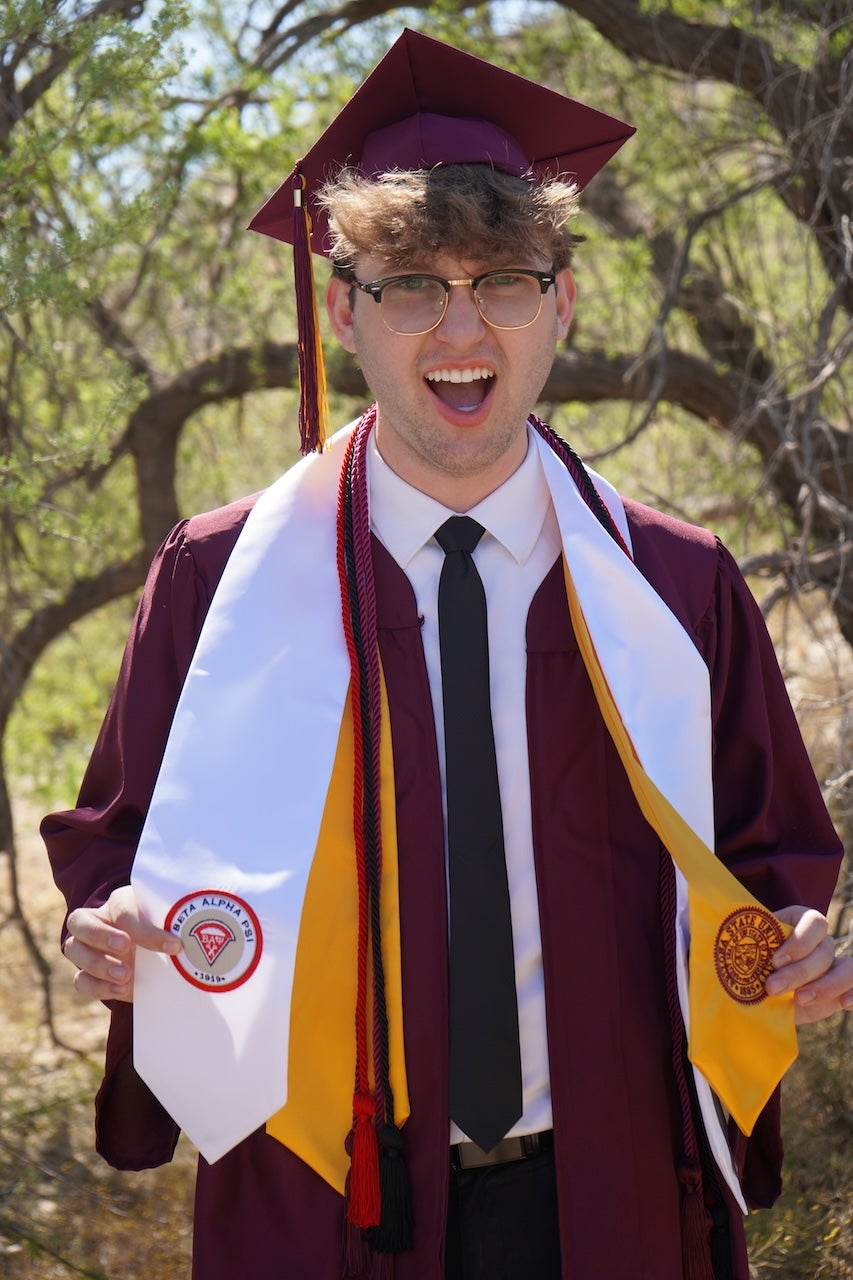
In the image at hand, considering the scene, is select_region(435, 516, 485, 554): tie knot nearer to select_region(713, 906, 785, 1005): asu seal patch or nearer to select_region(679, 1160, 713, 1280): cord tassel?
select_region(713, 906, 785, 1005): asu seal patch

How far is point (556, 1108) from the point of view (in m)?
1.88

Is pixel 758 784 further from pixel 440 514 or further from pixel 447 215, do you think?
pixel 447 215

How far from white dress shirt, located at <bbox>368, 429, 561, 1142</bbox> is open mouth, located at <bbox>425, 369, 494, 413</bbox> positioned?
145 millimetres

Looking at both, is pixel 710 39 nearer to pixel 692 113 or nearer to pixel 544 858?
pixel 692 113

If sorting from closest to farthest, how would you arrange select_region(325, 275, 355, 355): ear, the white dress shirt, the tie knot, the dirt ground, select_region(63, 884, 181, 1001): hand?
1. select_region(63, 884, 181, 1001): hand
2. the white dress shirt
3. the tie knot
4. select_region(325, 275, 355, 355): ear
5. the dirt ground

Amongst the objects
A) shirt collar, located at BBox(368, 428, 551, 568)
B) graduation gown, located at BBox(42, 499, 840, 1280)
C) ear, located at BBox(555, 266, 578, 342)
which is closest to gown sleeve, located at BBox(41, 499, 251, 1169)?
graduation gown, located at BBox(42, 499, 840, 1280)

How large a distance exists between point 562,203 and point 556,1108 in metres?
1.36

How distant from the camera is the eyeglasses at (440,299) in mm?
2012

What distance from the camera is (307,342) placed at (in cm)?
229

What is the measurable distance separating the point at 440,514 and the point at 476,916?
2.00 feet

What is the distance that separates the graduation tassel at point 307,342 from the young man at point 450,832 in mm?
81

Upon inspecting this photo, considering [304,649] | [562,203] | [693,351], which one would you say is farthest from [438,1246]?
[693,351]

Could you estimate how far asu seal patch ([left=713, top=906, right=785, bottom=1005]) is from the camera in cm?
183

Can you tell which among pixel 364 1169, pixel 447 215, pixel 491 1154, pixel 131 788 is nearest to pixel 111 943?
pixel 131 788
